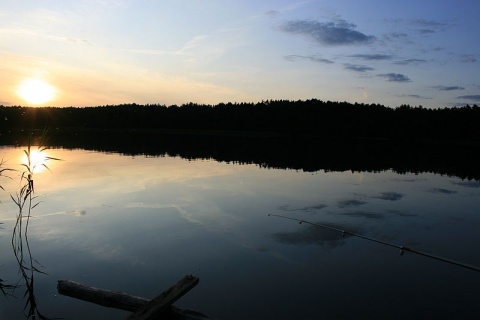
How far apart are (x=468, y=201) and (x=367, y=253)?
40.9 ft

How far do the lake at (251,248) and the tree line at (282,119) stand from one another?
91063 mm

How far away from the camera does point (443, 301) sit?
306 inches

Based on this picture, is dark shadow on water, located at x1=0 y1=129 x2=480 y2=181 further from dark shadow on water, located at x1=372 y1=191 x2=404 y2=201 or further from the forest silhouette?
the forest silhouette

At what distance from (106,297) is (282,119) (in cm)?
11819

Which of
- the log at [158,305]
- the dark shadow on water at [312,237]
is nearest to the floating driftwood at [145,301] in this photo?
the log at [158,305]

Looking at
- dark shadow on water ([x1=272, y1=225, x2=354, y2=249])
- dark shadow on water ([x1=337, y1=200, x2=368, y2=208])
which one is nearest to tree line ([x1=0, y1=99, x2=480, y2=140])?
dark shadow on water ([x1=337, y1=200, x2=368, y2=208])

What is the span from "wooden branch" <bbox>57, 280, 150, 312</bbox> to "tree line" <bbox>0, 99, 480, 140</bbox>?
110 meters

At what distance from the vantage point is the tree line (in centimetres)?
10169

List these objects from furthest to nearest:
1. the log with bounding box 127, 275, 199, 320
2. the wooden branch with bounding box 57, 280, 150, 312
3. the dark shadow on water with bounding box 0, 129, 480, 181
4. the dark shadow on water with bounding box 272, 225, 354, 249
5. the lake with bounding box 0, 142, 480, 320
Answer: the dark shadow on water with bounding box 0, 129, 480, 181 → the dark shadow on water with bounding box 272, 225, 354, 249 → the lake with bounding box 0, 142, 480, 320 → the wooden branch with bounding box 57, 280, 150, 312 → the log with bounding box 127, 275, 199, 320

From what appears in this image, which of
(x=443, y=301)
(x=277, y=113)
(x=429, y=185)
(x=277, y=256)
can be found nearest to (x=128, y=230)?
(x=277, y=256)

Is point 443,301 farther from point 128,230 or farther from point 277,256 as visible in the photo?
point 128,230

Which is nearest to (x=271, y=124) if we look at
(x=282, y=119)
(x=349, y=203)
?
(x=282, y=119)

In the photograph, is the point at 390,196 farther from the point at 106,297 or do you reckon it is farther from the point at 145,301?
the point at 106,297

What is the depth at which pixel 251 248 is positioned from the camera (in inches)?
428
